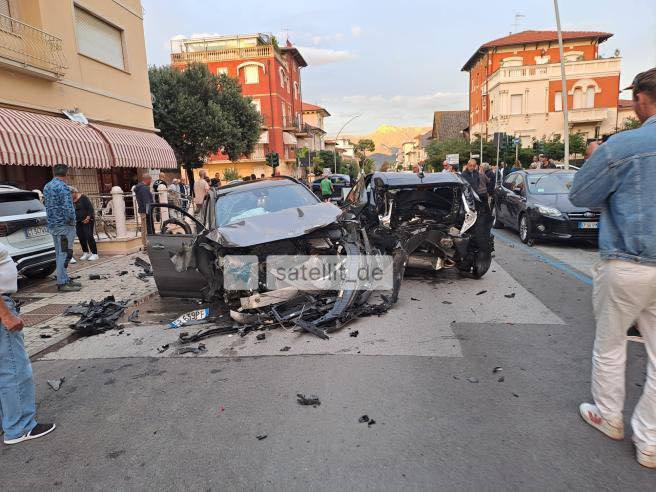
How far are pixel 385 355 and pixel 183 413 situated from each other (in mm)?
1906

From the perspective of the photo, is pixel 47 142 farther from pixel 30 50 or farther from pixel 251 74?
pixel 251 74

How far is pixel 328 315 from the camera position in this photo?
5.09 metres

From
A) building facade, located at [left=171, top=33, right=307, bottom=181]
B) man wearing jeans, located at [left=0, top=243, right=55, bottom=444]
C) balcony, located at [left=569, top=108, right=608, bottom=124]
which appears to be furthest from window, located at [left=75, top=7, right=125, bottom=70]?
balcony, located at [left=569, top=108, right=608, bottom=124]

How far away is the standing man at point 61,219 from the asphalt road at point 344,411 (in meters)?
2.73

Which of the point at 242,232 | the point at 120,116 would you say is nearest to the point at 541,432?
the point at 242,232

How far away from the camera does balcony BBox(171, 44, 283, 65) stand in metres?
42.4

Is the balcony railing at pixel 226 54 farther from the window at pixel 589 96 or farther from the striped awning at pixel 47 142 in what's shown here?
the striped awning at pixel 47 142

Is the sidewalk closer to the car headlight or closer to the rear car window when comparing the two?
the rear car window

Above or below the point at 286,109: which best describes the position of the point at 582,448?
below

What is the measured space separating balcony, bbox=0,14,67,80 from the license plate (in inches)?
198

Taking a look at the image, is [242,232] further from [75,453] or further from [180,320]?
[75,453]

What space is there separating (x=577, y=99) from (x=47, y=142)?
44873 mm

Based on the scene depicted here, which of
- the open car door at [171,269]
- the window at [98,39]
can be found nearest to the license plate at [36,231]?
the open car door at [171,269]

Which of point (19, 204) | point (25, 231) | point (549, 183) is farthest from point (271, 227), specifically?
point (549, 183)
